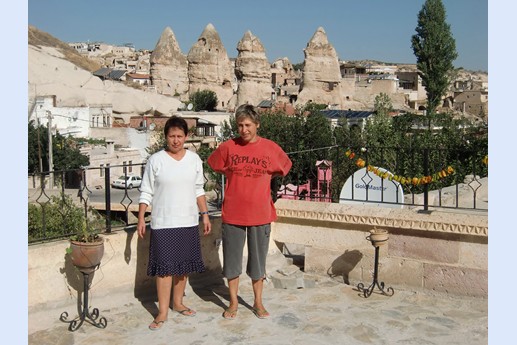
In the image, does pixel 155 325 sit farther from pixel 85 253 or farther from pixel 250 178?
pixel 250 178

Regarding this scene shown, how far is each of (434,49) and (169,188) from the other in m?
43.3

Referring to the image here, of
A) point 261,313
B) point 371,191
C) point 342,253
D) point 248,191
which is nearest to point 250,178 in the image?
point 248,191

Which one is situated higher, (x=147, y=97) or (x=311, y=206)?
(x=147, y=97)

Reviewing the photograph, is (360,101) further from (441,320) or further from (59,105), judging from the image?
(441,320)

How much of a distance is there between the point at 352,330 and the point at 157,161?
1644mm

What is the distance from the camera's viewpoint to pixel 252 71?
55.2m

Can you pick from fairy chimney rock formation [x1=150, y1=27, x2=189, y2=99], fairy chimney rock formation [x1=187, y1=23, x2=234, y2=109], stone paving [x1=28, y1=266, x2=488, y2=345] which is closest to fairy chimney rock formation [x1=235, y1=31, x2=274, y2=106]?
fairy chimney rock formation [x1=187, y1=23, x2=234, y2=109]

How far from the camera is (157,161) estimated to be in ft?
12.9

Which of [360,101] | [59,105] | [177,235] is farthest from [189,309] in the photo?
[360,101]

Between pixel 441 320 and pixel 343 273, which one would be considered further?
pixel 343 273

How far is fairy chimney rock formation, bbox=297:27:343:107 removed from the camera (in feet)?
180

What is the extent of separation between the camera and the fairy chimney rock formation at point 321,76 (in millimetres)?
54812

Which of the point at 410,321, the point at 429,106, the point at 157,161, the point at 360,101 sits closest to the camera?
the point at 157,161

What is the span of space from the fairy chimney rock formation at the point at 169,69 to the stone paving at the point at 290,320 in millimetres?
56445
